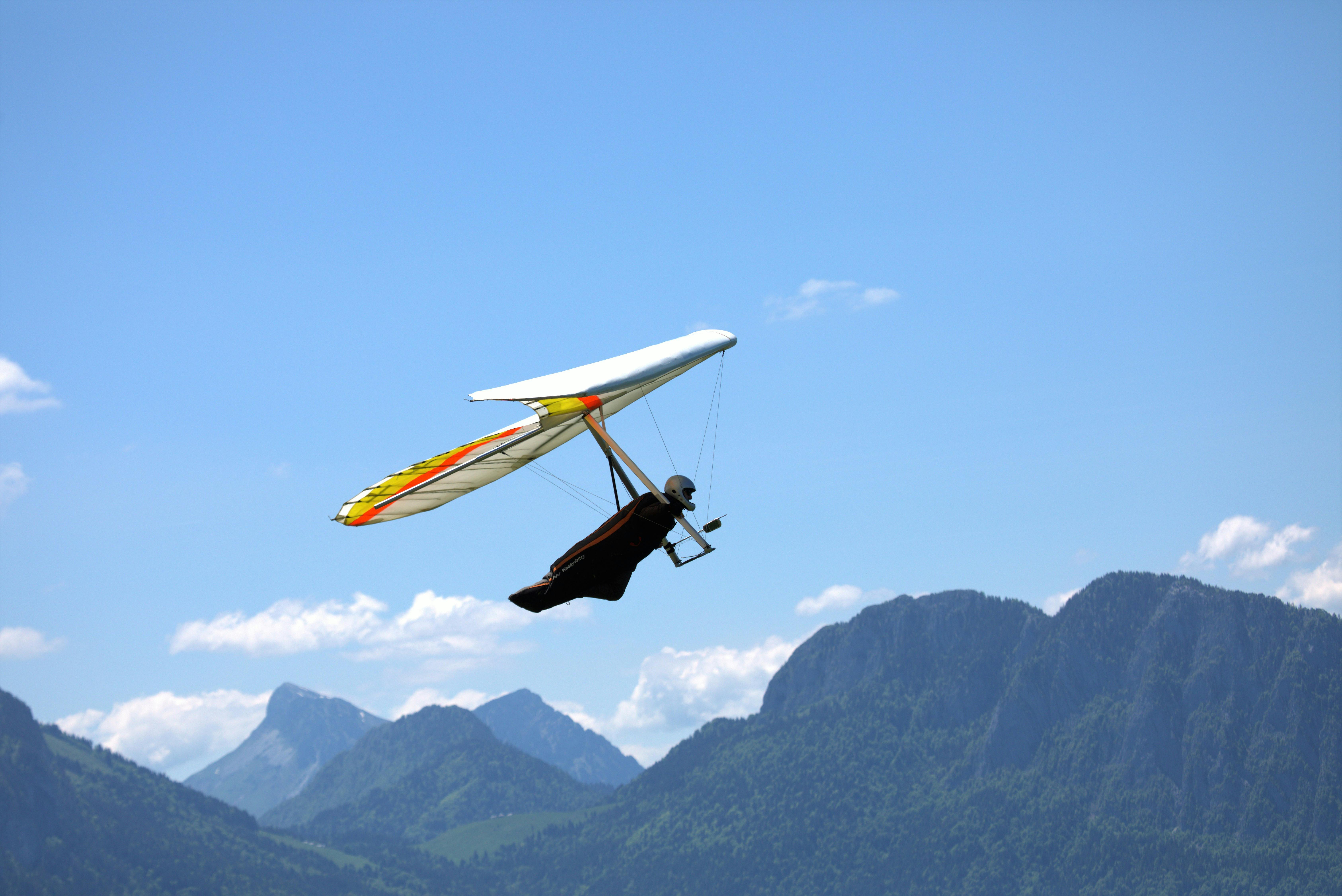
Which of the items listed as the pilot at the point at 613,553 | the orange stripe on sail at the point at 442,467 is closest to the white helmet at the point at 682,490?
the pilot at the point at 613,553

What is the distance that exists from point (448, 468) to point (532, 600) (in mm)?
6973

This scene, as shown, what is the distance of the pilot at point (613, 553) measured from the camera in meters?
26.5

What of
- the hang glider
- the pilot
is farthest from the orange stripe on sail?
the pilot

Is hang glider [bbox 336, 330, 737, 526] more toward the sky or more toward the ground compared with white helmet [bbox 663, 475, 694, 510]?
more toward the sky

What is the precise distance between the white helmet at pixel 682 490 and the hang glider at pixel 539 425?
0.46 metres

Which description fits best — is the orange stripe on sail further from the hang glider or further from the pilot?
the pilot

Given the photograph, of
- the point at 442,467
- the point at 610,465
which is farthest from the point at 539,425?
the point at 610,465

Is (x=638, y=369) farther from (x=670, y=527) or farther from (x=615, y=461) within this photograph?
(x=670, y=527)

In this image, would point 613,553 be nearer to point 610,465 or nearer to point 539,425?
point 610,465

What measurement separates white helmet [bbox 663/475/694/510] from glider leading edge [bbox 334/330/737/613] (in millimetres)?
19

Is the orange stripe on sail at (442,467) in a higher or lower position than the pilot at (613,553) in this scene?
higher

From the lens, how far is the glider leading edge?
1049 inches

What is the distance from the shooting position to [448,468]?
3275 centimetres

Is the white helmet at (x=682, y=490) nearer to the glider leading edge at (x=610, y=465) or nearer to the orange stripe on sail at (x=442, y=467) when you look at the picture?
the glider leading edge at (x=610, y=465)
